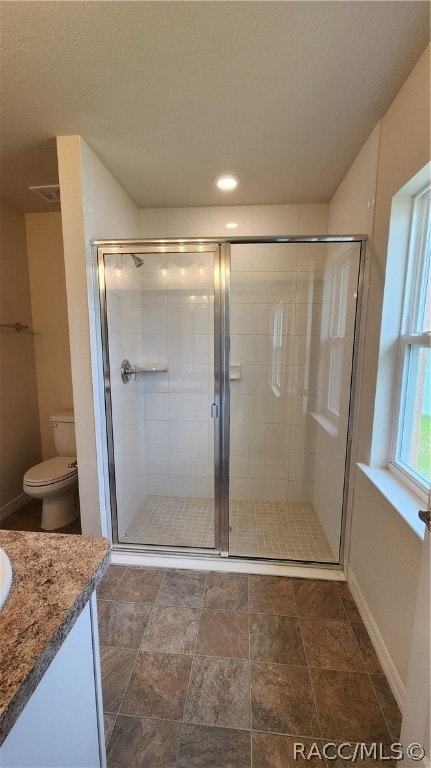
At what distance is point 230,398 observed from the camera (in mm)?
2211

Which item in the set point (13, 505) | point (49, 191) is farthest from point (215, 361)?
point (13, 505)

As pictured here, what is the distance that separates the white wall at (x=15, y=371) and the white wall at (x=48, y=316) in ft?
0.17

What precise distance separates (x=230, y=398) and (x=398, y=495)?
4.01 ft

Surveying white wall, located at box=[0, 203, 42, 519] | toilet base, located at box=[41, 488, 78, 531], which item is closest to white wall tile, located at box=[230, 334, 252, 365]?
toilet base, located at box=[41, 488, 78, 531]

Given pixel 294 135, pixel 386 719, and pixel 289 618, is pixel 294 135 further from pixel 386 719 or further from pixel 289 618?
pixel 386 719

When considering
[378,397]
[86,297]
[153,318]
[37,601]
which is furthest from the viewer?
[153,318]

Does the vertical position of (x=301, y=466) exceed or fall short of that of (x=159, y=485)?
it exceeds it

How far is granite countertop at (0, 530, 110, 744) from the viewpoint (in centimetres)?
43

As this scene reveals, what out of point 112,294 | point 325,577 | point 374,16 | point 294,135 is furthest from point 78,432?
point 374,16

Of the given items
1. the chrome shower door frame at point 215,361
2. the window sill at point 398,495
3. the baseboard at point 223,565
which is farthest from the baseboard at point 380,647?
the chrome shower door frame at point 215,361

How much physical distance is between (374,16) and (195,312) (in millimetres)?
1646

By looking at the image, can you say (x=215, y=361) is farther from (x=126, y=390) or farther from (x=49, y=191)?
(x=49, y=191)

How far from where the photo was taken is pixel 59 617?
533 mm

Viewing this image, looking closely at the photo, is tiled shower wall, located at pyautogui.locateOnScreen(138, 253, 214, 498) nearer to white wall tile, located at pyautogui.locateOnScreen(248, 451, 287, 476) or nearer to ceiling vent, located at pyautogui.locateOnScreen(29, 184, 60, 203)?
white wall tile, located at pyautogui.locateOnScreen(248, 451, 287, 476)
